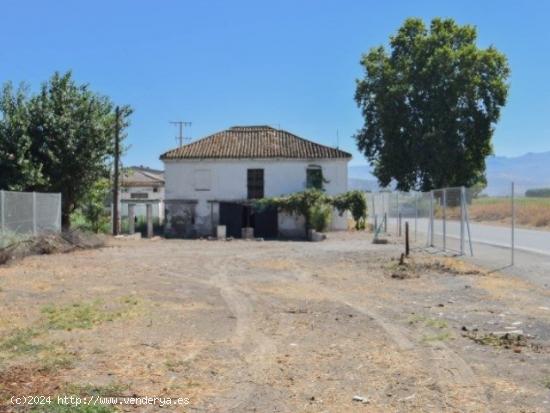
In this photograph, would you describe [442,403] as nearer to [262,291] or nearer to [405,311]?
[405,311]

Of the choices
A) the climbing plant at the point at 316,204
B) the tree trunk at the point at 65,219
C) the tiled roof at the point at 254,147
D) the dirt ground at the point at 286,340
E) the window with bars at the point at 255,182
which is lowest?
the dirt ground at the point at 286,340

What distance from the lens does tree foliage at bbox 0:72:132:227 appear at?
27.3 metres

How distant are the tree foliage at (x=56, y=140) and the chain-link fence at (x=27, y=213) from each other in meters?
2.32

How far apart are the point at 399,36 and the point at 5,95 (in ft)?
114

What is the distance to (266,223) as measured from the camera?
1667 inches

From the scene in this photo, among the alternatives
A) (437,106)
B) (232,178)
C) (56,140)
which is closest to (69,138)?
(56,140)

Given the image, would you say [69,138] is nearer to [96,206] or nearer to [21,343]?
[96,206]

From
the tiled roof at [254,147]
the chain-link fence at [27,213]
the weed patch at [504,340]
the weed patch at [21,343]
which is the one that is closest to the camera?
the weed patch at [21,343]

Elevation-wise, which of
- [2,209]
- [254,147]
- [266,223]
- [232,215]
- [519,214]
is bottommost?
[266,223]

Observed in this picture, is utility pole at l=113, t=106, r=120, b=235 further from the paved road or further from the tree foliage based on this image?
the paved road

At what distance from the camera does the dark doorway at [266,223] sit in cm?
4197

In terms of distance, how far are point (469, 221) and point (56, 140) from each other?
17.7 metres

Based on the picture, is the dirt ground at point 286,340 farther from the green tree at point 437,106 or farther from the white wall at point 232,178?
the green tree at point 437,106

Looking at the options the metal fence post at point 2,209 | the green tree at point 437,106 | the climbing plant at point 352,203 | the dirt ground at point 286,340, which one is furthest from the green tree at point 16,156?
the green tree at point 437,106
